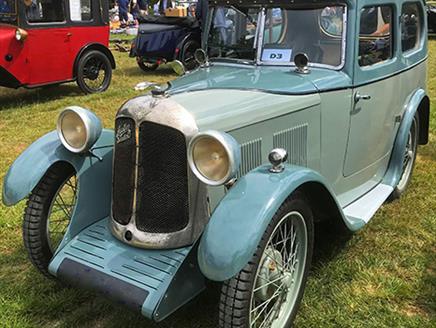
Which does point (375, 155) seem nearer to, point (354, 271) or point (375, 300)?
point (354, 271)

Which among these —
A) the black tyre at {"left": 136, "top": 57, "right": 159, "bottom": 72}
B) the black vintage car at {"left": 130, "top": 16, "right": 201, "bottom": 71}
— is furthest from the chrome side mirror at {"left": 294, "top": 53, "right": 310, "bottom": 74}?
the black tyre at {"left": 136, "top": 57, "right": 159, "bottom": 72}

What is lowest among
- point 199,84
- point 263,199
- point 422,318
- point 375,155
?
point 422,318

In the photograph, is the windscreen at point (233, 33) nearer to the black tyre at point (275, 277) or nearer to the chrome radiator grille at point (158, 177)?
the chrome radiator grille at point (158, 177)

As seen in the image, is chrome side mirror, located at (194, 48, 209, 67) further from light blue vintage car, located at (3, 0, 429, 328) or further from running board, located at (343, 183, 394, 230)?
running board, located at (343, 183, 394, 230)

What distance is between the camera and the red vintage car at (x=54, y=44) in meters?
7.04

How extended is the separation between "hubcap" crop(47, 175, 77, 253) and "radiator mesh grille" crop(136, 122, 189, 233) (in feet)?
2.13

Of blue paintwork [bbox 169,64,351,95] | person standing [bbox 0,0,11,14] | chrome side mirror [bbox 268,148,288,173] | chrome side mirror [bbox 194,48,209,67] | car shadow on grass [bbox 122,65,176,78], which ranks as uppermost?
person standing [bbox 0,0,11,14]

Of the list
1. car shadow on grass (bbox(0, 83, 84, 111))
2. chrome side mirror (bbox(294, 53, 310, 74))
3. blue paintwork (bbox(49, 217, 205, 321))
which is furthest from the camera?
car shadow on grass (bbox(0, 83, 84, 111))

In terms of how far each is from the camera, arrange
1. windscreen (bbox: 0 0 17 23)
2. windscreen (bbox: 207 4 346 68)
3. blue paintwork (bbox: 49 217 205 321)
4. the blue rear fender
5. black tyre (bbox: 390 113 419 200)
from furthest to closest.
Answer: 1. windscreen (bbox: 0 0 17 23)
2. black tyre (bbox: 390 113 419 200)
3. windscreen (bbox: 207 4 346 68)
4. the blue rear fender
5. blue paintwork (bbox: 49 217 205 321)

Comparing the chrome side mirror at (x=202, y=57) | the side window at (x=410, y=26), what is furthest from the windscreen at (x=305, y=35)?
the side window at (x=410, y=26)

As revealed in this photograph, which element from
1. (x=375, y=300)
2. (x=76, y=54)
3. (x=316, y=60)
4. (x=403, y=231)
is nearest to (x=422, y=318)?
(x=375, y=300)

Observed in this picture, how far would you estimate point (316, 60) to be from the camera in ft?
10.7

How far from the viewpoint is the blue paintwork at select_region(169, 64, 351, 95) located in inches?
116

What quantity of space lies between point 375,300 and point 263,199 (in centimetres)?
114
